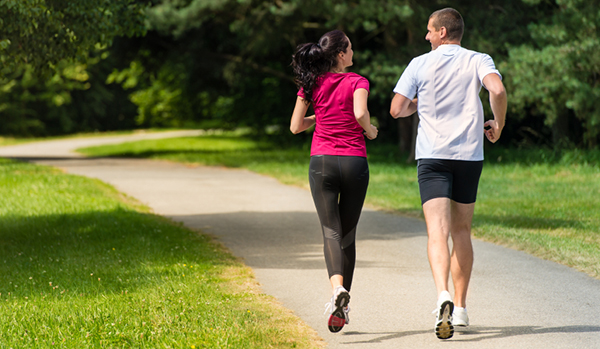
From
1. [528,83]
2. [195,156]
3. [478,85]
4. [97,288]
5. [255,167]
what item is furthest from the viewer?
[195,156]

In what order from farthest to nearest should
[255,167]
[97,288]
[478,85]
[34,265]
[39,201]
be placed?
1. [255,167]
2. [39,201]
3. [34,265]
4. [97,288]
5. [478,85]

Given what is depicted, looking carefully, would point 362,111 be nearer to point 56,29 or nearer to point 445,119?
point 445,119

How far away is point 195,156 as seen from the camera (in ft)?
73.5

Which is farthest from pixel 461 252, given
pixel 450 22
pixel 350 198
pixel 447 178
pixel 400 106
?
pixel 450 22

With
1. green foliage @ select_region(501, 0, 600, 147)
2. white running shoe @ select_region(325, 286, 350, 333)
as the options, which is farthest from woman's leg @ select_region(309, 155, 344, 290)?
green foliage @ select_region(501, 0, 600, 147)

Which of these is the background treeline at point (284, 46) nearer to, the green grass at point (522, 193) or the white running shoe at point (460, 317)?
the green grass at point (522, 193)

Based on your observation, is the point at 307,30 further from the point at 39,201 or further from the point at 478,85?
the point at 478,85

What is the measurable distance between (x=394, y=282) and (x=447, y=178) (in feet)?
6.31

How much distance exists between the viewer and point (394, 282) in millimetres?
5891

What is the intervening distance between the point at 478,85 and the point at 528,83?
12624 millimetres

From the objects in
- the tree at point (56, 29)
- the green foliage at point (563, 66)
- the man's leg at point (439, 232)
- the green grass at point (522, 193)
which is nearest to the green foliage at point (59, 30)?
the tree at point (56, 29)

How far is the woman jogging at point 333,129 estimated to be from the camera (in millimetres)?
4312

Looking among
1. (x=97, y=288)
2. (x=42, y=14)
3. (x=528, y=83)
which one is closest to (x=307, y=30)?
(x=528, y=83)

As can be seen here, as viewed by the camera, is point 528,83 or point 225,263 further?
point 528,83
